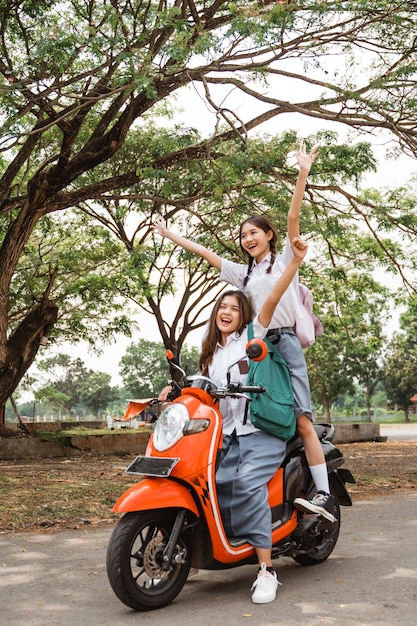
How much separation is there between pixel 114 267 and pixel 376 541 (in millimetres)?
14664

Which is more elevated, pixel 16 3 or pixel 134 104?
pixel 16 3

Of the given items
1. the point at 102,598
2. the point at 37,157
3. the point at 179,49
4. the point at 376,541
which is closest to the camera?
the point at 102,598

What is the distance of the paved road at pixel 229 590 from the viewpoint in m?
3.62

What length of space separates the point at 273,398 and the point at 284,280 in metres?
0.65

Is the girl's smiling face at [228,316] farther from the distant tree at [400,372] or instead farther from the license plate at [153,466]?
the distant tree at [400,372]

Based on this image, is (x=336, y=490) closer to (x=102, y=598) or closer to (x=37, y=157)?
(x=102, y=598)

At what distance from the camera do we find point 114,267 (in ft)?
63.6

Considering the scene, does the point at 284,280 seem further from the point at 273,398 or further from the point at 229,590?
the point at 229,590

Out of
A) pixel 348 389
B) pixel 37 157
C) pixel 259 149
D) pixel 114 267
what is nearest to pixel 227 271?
pixel 259 149

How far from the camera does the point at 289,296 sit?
4.36 meters

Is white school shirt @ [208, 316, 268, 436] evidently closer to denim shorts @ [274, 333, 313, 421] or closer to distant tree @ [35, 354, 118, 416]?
denim shorts @ [274, 333, 313, 421]

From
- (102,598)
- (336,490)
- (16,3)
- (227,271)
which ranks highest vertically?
(16,3)

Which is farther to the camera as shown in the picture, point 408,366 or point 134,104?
point 408,366

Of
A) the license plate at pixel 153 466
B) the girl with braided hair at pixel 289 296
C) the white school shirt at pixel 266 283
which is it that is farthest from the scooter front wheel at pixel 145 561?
the white school shirt at pixel 266 283
